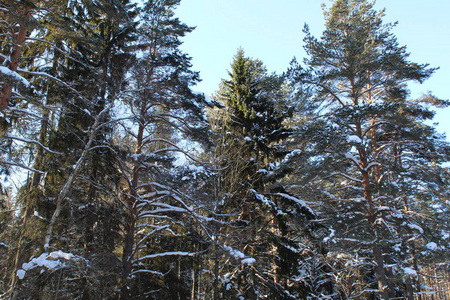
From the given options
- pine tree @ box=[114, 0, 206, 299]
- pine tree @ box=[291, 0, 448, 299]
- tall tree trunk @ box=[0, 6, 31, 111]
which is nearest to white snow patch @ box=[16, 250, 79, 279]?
A: tall tree trunk @ box=[0, 6, 31, 111]

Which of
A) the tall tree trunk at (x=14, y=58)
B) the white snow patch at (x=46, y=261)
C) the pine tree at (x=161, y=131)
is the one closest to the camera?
the white snow patch at (x=46, y=261)

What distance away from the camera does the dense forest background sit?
28.6 feet

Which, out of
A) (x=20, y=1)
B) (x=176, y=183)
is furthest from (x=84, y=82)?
(x=176, y=183)

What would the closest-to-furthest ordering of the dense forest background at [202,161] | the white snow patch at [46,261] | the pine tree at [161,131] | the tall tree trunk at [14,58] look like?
the white snow patch at [46,261]
the tall tree trunk at [14,58]
the dense forest background at [202,161]
the pine tree at [161,131]

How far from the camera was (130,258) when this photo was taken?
9930mm

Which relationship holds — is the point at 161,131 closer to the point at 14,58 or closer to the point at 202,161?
the point at 202,161

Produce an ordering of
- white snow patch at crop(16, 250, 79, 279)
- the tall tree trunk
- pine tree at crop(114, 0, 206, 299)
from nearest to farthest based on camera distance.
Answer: white snow patch at crop(16, 250, 79, 279), the tall tree trunk, pine tree at crop(114, 0, 206, 299)

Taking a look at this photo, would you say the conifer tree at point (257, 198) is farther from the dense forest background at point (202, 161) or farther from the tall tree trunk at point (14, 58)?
the tall tree trunk at point (14, 58)

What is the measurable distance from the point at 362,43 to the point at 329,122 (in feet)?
11.2

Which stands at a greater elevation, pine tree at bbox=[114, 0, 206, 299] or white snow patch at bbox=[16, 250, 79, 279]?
pine tree at bbox=[114, 0, 206, 299]

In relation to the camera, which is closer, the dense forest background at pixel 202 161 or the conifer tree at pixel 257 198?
the dense forest background at pixel 202 161

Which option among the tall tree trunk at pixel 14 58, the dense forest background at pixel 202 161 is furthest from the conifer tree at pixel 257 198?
the tall tree trunk at pixel 14 58

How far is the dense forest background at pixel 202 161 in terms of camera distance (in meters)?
8.73

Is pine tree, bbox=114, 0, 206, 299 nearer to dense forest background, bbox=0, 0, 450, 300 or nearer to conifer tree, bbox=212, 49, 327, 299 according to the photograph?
dense forest background, bbox=0, 0, 450, 300
